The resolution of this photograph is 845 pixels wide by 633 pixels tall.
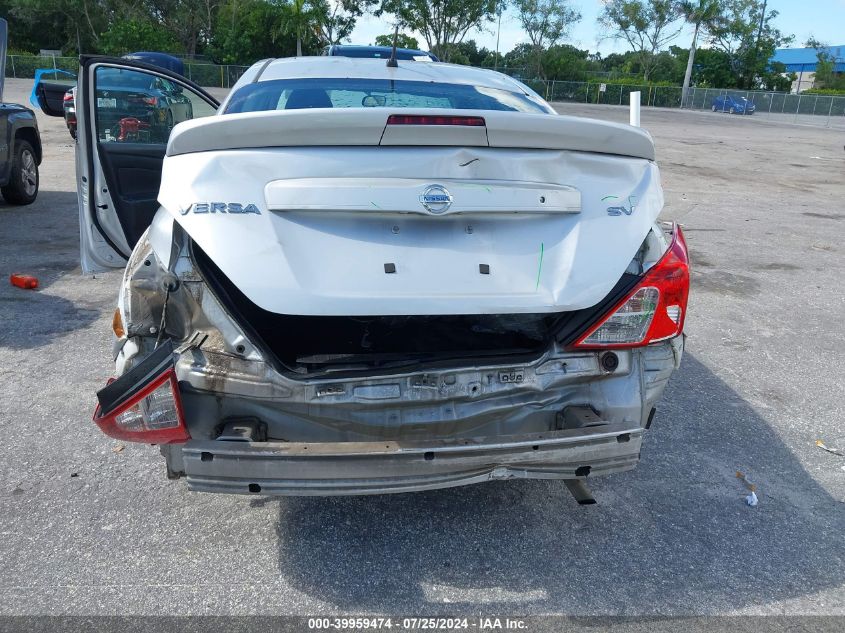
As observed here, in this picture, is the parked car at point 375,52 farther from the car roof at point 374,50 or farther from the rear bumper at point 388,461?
the rear bumper at point 388,461

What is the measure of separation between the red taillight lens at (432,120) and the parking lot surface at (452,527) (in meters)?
1.60

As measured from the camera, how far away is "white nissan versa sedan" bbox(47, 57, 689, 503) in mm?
2385

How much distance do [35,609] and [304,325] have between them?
1420 millimetres

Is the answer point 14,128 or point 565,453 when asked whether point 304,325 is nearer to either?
point 565,453

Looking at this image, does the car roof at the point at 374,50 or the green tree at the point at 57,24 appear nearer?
the car roof at the point at 374,50

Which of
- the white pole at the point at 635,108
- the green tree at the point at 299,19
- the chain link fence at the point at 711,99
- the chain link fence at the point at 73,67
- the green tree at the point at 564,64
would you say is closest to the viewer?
the white pole at the point at 635,108

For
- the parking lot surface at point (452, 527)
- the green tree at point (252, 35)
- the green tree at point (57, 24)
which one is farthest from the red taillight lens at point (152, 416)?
the green tree at point (57, 24)

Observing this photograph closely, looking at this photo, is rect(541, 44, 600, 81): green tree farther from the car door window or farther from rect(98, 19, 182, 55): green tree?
the car door window

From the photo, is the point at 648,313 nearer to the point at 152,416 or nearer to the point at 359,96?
the point at 152,416

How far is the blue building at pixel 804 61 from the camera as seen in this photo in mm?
72219

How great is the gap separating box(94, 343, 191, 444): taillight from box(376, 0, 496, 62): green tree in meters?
61.5

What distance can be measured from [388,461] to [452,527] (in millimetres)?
822

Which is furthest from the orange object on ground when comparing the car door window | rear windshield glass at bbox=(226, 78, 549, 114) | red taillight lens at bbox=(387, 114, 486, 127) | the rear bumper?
red taillight lens at bbox=(387, 114, 486, 127)

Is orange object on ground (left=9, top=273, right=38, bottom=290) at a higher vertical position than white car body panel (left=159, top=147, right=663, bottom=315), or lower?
lower
